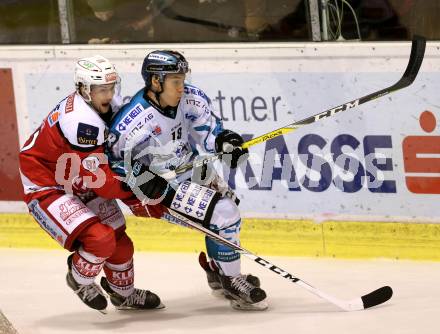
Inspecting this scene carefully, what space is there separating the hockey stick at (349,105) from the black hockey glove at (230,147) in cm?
3

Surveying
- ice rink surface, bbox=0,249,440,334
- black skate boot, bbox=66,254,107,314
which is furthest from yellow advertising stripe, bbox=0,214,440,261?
black skate boot, bbox=66,254,107,314

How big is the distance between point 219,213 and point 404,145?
1331 millimetres

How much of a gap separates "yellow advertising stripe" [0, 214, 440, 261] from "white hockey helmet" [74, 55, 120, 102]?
64.2 inches

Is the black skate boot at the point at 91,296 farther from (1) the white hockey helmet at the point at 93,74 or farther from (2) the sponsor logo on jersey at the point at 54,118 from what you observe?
(1) the white hockey helmet at the point at 93,74

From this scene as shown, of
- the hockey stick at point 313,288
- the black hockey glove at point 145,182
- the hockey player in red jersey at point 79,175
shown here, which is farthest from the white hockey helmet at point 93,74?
the hockey stick at point 313,288

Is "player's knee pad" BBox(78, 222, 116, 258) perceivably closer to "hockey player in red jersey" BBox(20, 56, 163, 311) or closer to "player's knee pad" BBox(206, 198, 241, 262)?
"hockey player in red jersey" BBox(20, 56, 163, 311)

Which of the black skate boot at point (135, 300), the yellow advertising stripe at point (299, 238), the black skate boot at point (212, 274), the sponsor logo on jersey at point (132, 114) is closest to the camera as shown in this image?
the sponsor logo on jersey at point (132, 114)

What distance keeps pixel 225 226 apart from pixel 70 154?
2.45 ft

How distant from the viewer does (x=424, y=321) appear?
4715 mm

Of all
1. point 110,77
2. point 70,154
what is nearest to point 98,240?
point 70,154

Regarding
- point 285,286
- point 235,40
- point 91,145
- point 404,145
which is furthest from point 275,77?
point 91,145

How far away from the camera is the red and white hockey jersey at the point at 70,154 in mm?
4758

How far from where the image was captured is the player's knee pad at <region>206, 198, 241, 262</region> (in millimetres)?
4973

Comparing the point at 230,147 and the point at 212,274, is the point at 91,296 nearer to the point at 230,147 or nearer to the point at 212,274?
the point at 212,274
